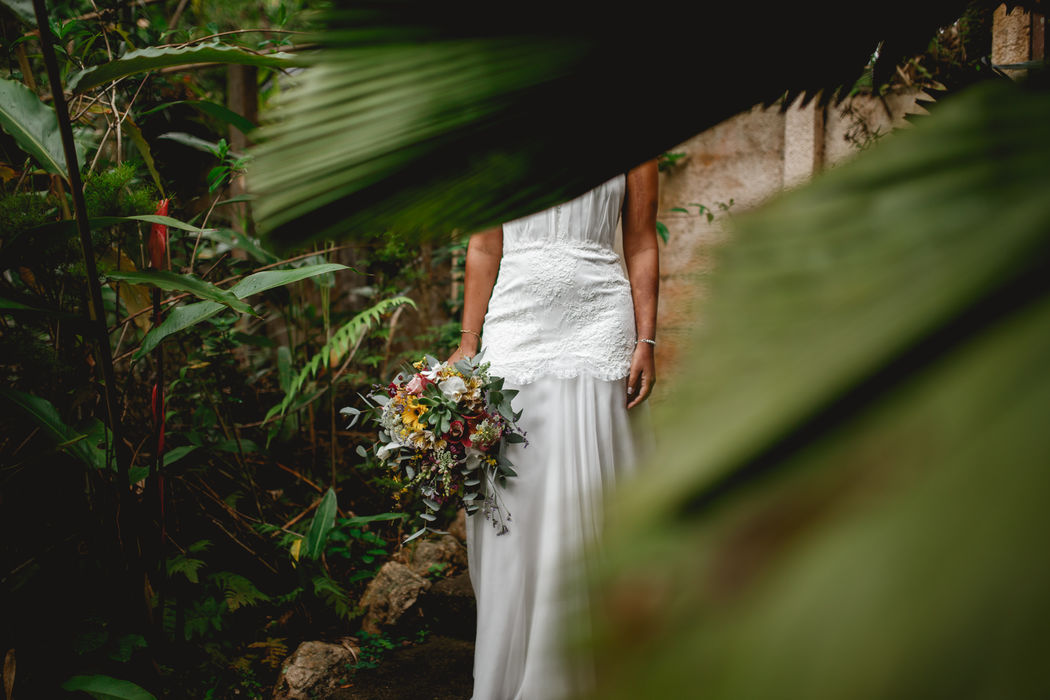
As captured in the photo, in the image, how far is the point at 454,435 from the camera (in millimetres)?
1990

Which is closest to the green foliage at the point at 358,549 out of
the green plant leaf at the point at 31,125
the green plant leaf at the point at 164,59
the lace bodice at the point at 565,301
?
the lace bodice at the point at 565,301

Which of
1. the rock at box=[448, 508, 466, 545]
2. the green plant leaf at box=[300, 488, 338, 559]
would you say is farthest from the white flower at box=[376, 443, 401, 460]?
the rock at box=[448, 508, 466, 545]

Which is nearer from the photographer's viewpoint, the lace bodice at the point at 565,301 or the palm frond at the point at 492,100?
the palm frond at the point at 492,100

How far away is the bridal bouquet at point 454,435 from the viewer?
198cm

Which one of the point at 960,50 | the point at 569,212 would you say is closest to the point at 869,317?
the point at 569,212

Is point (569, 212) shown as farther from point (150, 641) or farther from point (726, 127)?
point (726, 127)

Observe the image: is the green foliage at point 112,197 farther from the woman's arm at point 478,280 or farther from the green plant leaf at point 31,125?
the woman's arm at point 478,280

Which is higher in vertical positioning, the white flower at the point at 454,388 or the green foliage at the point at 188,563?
the white flower at the point at 454,388

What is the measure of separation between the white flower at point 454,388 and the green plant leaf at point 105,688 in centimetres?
108

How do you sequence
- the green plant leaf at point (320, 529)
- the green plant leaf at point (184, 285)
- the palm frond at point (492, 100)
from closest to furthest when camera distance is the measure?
the palm frond at point (492, 100), the green plant leaf at point (184, 285), the green plant leaf at point (320, 529)

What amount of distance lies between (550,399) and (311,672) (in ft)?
4.27

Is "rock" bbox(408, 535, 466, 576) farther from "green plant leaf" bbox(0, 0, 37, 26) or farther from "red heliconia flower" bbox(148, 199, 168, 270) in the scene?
"green plant leaf" bbox(0, 0, 37, 26)

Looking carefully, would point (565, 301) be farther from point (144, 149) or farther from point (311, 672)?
point (311, 672)

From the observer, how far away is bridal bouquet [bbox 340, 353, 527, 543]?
1.98 metres
